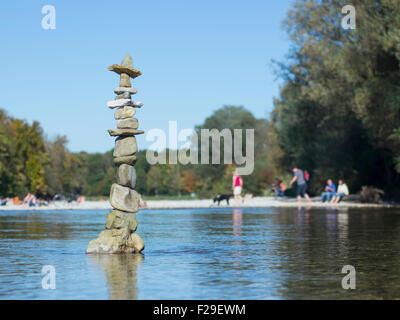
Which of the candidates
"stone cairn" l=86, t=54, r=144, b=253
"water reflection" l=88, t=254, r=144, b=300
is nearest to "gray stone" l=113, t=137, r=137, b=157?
"stone cairn" l=86, t=54, r=144, b=253

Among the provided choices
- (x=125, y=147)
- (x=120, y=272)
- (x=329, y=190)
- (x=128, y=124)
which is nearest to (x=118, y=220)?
(x=125, y=147)

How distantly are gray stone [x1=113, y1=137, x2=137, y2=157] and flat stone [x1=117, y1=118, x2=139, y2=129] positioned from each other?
231mm

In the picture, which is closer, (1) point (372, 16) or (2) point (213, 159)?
(1) point (372, 16)

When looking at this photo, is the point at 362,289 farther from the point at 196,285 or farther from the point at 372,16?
the point at 372,16

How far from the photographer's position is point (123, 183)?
12312mm

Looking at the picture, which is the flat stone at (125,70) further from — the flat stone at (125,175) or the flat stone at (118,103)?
the flat stone at (125,175)

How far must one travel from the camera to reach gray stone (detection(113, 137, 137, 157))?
40.7ft

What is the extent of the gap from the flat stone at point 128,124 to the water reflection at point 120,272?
2363mm

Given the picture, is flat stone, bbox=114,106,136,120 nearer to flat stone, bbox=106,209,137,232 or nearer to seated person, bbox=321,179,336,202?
flat stone, bbox=106,209,137,232

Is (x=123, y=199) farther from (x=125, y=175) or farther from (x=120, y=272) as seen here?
(x=120, y=272)

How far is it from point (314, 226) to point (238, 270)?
10.8 meters

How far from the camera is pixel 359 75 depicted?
36.2 metres
